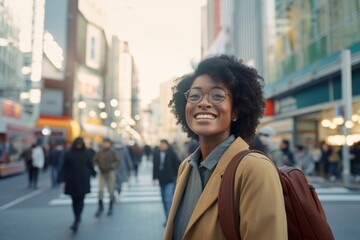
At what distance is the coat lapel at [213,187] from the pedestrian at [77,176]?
5.79 metres

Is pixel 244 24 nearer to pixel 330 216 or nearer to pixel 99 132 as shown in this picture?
pixel 99 132

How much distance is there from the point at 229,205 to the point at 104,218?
7142mm

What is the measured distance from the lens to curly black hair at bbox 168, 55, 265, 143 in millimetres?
1902

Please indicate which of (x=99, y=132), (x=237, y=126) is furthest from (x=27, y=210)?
(x=99, y=132)

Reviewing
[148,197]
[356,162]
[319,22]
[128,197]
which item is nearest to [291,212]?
[148,197]

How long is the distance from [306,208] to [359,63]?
15224mm

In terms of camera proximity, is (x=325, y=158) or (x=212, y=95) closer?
(x=212, y=95)

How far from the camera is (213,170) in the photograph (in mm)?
1812

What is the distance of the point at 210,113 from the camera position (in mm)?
1854

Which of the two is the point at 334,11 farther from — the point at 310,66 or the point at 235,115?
the point at 235,115

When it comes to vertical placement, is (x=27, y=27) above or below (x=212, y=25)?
below

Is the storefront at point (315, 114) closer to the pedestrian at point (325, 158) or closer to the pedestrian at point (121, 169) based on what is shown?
the pedestrian at point (325, 158)

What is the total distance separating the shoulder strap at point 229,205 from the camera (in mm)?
1466

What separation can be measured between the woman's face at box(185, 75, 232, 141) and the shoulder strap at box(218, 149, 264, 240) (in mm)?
331
